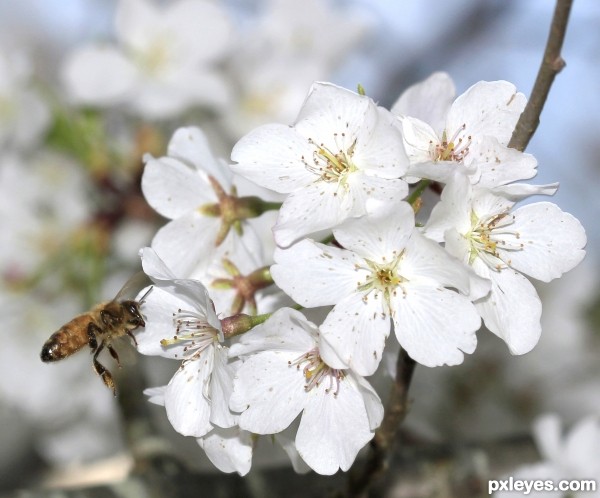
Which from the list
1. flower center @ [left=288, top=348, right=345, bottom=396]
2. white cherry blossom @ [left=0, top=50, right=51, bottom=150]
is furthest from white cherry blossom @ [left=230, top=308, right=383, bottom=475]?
white cherry blossom @ [left=0, top=50, right=51, bottom=150]

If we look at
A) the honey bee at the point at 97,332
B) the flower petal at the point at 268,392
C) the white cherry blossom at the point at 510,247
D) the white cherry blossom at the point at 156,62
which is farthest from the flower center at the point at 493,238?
the white cherry blossom at the point at 156,62

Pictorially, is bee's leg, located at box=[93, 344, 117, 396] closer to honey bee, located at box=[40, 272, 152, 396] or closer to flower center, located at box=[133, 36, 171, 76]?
honey bee, located at box=[40, 272, 152, 396]

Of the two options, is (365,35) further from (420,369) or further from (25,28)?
(25,28)

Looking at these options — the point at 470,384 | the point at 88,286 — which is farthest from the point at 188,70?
the point at 470,384

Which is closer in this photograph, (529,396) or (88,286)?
(88,286)

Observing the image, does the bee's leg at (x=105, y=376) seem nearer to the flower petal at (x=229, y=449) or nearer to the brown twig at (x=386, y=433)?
the flower petal at (x=229, y=449)
